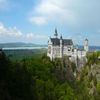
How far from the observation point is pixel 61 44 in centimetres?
13950

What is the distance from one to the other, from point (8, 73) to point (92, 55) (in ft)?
336

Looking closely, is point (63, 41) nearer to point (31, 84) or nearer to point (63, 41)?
point (63, 41)

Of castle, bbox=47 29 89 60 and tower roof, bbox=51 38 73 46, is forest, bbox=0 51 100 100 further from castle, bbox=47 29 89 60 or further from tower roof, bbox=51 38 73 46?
tower roof, bbox=51 38 73 46

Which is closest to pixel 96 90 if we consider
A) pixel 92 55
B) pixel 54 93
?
pixel 54 93

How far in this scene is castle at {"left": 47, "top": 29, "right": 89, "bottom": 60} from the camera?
136125mm

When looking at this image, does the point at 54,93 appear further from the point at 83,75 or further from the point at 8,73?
the point at 83,75

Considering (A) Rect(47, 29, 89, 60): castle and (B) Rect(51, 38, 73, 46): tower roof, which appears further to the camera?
(B) Rect(51, 38, 73, 46): tower roof

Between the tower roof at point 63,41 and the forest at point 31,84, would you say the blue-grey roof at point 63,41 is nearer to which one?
the tower roof at point 63,41

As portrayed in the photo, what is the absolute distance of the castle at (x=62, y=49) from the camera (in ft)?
447

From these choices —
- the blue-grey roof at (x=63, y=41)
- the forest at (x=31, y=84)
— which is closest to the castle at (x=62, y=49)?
the blue-grey roof at (x=63, y=41)

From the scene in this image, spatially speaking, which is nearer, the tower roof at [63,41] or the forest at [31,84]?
the forest at [31,84]

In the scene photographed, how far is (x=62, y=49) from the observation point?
456 feet

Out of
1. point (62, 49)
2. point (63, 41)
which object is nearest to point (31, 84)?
point (62, 49)

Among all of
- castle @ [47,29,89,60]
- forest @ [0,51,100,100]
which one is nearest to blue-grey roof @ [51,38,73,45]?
castle @ [47,29,89,60]
